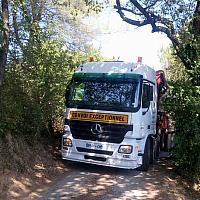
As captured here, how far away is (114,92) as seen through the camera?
10586 millimetres

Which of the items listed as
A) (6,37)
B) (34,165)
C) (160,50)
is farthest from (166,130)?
(160,50)

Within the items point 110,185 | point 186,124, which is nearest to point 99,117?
point 110,185

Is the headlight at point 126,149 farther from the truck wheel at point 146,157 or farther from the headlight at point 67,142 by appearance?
the headlight at point 67,142

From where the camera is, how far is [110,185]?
9.68 meters

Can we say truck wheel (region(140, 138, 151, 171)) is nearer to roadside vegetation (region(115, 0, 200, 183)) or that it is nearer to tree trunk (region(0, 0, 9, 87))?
roadside vegetation (region(115, 0, 200, 183))

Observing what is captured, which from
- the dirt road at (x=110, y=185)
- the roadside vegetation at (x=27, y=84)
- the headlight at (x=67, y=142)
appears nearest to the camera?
the dirt road at (x=110, y=185)

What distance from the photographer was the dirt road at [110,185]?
28.7 feet

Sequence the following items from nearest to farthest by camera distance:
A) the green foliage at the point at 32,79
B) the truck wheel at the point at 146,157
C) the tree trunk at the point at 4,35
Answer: the tree trunk at the point at 4,35, the green foliage at the point at 32,79, the truck wheel at the point at 146,157

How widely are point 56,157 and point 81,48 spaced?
12300 mm

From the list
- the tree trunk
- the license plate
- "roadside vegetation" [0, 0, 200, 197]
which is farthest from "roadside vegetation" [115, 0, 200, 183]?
the tree trunk

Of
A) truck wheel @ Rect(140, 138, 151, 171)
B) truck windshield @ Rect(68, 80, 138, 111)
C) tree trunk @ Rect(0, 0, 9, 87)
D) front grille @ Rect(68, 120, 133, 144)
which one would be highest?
tree trunk @ Rect(0, 0, 9, 87)

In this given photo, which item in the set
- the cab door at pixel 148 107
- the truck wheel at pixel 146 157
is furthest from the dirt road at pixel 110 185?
the cab door at pixel 148 107

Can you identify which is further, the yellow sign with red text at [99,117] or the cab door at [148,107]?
the cab door at [148,107]

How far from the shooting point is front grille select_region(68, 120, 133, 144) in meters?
10.4
